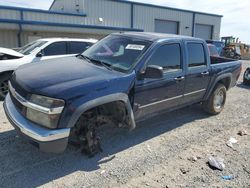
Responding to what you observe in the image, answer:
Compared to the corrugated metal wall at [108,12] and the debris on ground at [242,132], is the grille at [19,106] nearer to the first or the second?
the debris on ground at [242,132]

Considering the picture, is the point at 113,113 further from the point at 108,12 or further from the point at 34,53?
the point at 108,12

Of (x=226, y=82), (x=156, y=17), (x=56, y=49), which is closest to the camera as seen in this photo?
(x=226, y=82)

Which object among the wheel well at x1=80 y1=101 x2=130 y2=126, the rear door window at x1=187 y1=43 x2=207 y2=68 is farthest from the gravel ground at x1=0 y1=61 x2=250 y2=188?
the rear door window at x1=187 y1=43 x2=207 y2=68

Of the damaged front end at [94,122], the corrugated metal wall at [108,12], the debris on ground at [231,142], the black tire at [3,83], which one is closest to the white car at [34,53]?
the black tire at [3,83]

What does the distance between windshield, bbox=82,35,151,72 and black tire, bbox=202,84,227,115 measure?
2.69m

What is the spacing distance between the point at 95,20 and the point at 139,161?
18934 mm

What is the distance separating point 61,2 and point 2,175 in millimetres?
24414

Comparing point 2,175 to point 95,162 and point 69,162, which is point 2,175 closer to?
point 69,162

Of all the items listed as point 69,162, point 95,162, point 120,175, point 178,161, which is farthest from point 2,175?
point 178,161

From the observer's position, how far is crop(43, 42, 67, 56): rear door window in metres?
7.77

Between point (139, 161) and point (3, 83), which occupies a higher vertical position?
point (3, 83)

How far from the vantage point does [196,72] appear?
17.0 ft

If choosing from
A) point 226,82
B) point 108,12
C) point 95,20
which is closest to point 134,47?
point 226,82

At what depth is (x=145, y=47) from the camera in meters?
4.25
